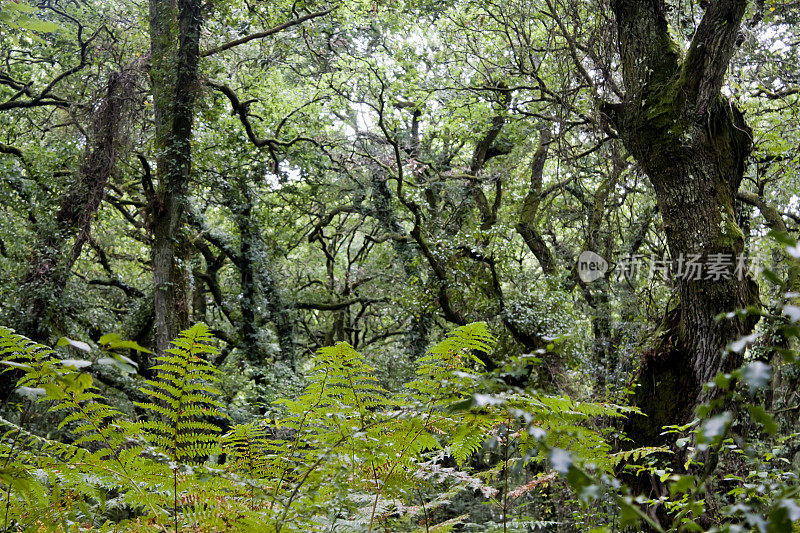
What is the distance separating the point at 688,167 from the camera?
4.35 m

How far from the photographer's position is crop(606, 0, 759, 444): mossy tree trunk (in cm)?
413

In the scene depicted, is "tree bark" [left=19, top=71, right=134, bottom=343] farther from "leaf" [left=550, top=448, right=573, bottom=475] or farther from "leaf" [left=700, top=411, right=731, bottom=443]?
"leaf" [left=700, top=411, right=731, bottom=443]

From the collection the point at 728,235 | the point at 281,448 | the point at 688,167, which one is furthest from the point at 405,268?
the point at 281,448

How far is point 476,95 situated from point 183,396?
9.56 metres

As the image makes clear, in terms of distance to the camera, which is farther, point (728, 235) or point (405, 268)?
point (405, 268)

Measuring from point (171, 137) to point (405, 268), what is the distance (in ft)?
17.2

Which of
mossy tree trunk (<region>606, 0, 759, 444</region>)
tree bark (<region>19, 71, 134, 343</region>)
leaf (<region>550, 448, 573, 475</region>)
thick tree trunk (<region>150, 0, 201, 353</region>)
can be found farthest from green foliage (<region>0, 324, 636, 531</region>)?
tree bark (<region>19, 71, 134, 343</region>)

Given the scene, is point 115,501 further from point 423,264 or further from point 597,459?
point 423,264

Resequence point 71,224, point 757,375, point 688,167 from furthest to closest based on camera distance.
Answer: point 71,224 < point 688,167 < point 757,375

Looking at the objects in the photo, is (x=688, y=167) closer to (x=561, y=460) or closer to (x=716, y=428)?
(x=716, y=428)

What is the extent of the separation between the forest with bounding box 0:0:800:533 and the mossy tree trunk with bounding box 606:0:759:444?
0.07 feet

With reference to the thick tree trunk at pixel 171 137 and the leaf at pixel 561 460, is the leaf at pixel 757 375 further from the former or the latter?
the thick tree trunk at pixel 171 137

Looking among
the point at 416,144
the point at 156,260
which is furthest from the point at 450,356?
the point at 416,144

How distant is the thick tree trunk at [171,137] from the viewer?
7031 millimetres
